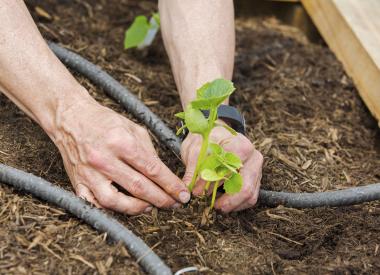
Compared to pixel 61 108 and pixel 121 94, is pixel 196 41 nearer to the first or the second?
pixel 121 94

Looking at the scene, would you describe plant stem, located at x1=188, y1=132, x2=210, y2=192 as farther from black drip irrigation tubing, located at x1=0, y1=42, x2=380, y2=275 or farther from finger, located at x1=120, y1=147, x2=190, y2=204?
black drip irrigation tubing, located at x1=0, y1=42, x2=380, y2=275

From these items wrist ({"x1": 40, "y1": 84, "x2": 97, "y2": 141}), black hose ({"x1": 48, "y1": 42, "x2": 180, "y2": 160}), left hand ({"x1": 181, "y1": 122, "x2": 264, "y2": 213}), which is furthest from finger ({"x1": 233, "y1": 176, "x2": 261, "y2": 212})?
wrist ({"x1": 40, "y1": 84, "x2": 97, "y2": 141})

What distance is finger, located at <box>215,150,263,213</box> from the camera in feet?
5.84

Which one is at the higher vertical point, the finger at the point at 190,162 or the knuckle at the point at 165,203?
the finger at the point at 190,162

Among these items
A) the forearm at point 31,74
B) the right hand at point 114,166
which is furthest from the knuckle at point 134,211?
the forearm at point 31,74

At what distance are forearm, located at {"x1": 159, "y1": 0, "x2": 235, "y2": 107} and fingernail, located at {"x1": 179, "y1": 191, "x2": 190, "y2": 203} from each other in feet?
1.36

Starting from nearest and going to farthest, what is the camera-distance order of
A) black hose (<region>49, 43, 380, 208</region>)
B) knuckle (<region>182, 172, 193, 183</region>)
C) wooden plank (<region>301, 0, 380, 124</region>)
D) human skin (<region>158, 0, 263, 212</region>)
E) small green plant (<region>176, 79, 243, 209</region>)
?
small green plant (<region>176, 79, 243, 209</region>), knuckle (<region>182, 172, 193, 183</region>), black hose (<region>49, 43, 380, 208</region>), human skin (<region>158, 0, 263, 212</region>), wooden plank (<region>301, 0, 380, 124</region>)

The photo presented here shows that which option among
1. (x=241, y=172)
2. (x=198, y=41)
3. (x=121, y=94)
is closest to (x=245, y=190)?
(x=241, y=172)

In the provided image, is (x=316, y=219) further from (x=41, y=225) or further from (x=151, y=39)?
(x=151, y=39)

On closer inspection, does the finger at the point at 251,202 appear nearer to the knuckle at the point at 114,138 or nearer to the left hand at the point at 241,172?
the left hand at the point at 241,172

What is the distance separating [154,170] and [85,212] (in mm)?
217

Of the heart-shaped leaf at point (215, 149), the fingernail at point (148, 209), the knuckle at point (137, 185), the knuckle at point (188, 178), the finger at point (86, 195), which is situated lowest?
the fingernail at point (148, 209)

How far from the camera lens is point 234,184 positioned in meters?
1.67

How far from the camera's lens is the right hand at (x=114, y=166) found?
1.72 metres
